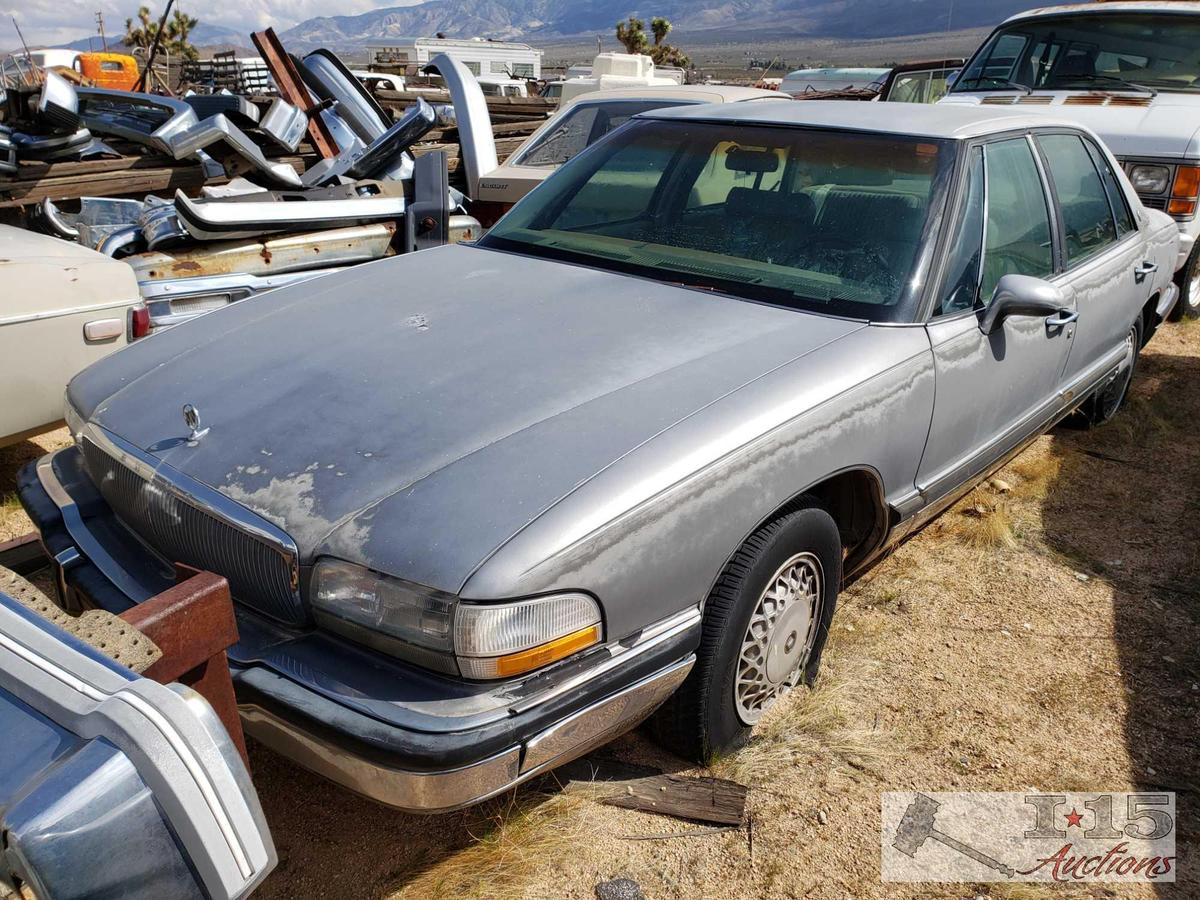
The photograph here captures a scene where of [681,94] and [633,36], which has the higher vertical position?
[681,94]

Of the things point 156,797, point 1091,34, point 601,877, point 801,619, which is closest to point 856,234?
point 801,619

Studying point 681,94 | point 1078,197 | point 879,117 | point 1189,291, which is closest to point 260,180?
point 681,94

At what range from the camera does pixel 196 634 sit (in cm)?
158

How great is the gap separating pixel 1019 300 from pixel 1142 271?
1732mm

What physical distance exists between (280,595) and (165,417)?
688 mm

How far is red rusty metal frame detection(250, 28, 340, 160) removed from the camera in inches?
269

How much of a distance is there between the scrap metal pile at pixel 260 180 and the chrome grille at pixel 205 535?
1478 mm

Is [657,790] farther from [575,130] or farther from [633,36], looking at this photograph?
[633,36]

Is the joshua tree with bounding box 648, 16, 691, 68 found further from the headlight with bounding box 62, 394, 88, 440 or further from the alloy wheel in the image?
the alloy wheel

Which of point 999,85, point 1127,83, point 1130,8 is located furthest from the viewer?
point 999,85

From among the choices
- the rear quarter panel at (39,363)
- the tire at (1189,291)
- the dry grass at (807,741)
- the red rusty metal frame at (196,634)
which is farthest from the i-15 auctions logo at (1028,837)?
the tire at (1189,291)

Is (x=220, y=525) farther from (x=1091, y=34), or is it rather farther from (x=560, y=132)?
(x=1091, y=34)

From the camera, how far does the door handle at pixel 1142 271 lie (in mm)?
4102

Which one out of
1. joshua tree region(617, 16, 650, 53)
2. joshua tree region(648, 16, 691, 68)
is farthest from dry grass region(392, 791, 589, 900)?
joshua tree region(617, 16, 650, 53)
